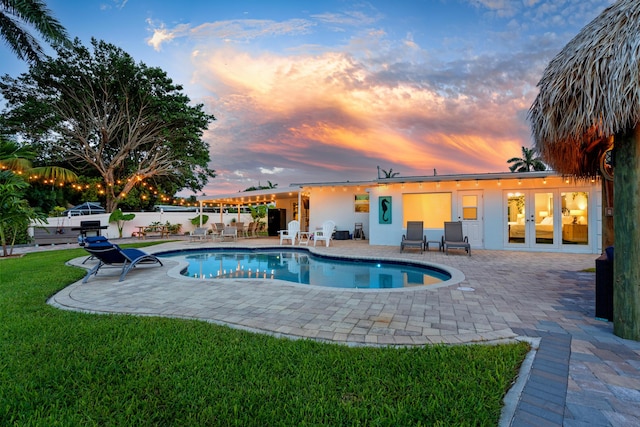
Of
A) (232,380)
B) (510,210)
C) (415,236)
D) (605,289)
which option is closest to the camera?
(232,380)

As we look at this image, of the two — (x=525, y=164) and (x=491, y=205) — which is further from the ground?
Result: (x=525, y=164)

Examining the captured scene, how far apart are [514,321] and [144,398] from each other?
3.88 metres

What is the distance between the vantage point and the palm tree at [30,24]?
8.66 m

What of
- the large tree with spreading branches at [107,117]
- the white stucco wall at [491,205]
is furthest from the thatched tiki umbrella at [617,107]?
the large tree with spreading branches at [107,117]

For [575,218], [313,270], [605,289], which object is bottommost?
[313,270]

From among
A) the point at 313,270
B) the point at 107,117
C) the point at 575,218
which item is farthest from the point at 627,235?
the point at 107,117

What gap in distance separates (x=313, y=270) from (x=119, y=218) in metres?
14.3

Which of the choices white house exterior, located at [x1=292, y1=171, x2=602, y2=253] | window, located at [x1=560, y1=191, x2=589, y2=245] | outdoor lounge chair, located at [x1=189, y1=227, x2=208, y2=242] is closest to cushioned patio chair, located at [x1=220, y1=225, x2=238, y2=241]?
outdoor lounge chair, located at [x1=189, y1=227, x2=208, y2=242]

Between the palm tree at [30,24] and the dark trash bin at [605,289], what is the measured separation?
14.4m

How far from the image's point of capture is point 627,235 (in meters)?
2.91

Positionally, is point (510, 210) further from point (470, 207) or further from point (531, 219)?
point (470, 207)

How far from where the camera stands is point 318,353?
2.60m

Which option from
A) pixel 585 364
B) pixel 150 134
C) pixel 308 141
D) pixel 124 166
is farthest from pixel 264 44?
pixel 124 166

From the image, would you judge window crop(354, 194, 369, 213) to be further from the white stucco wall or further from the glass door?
the glass door
